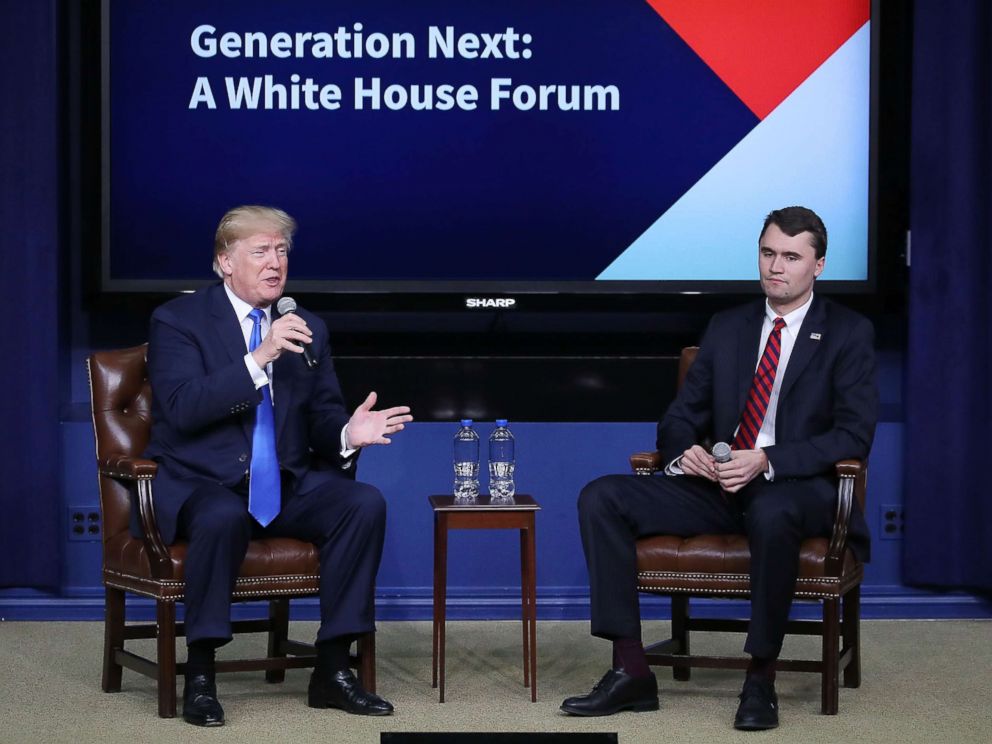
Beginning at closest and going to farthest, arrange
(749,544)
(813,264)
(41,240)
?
(749,544) → (813,264) → (41,240)

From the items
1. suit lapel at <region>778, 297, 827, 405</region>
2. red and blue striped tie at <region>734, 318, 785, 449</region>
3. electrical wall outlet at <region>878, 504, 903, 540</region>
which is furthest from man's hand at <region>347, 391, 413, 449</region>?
electrical wall outlet at <region>878, 504, 903, 540</region>

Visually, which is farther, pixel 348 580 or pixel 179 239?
pixel 179 239

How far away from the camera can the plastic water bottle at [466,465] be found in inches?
174

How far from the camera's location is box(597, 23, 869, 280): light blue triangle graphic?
17.8ft

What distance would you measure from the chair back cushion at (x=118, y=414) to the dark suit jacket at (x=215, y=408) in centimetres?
11

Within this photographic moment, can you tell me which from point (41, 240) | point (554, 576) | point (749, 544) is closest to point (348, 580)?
point (749, 544)

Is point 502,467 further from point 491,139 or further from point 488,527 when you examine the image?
point 491,139

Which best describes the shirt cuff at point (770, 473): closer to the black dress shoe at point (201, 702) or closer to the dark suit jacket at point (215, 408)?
the dark suit jacket at point (215, 408)

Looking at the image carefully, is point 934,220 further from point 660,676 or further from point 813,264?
point 660,676

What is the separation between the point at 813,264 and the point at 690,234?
114 cm

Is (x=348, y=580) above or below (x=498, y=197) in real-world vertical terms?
below

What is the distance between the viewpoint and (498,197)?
17.7 ft

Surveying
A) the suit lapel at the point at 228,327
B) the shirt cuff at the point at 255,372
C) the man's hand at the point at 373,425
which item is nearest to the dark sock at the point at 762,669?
the man's hand at the point at 373,425

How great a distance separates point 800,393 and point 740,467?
32 cm
